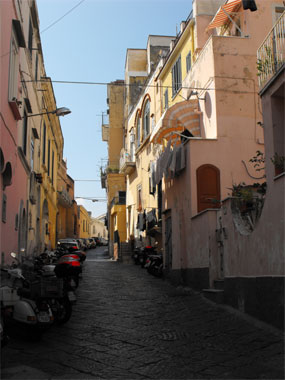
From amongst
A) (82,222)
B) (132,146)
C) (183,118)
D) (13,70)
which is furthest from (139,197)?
(82,222)

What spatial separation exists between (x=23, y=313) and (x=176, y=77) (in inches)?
591

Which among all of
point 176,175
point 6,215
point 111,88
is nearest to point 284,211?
point 6,215

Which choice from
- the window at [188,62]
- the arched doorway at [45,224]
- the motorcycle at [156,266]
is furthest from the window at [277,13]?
the arched doorway at [45,224]

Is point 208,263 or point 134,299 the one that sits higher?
point 208,263

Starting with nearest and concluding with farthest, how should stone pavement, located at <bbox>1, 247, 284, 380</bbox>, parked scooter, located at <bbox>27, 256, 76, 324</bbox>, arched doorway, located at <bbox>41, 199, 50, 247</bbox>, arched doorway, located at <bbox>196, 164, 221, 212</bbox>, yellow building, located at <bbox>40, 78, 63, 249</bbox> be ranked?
stone pavement, located at <bbox>1, 247, 284, 380</bbox> → parked scooter, located at <bbox>27, 256, 76, 324</bbox> → arched doorway, located at <bbox>196, 164, 221, 212</bbox> → yellow building, located at <bbox>40, 78, 63, 249</bbox> → arched doorway, located at <bbox>41, 199, 50, 247</bbox>

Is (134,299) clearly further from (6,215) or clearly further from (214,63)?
(214,63)

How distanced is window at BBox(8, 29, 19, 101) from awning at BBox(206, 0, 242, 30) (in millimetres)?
7394

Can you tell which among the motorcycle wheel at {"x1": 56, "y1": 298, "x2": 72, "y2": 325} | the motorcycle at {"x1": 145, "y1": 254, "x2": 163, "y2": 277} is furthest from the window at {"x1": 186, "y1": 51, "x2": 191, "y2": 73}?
the motorcycle wheel at {"x1": 56, "y1": 298, "x2": 72, "y2": 325}

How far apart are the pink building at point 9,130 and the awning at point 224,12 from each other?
23.4 feet

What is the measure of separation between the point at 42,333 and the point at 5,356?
1.00 meters

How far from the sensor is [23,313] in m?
6.64

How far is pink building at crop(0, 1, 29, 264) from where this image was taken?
10.2m

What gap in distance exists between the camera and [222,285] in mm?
10055

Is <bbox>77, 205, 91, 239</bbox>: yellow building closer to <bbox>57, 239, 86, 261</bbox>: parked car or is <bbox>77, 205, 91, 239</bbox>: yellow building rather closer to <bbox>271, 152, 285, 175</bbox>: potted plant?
<bbox>57, 239, 86, 261</bbox>: parked car
